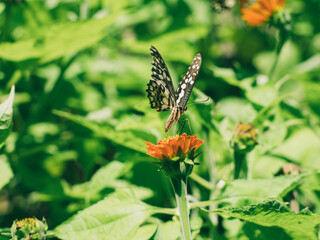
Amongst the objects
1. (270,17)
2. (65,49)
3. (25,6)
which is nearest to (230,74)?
(270,17)

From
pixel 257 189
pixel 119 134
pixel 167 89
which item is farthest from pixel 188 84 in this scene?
pixel 257 189

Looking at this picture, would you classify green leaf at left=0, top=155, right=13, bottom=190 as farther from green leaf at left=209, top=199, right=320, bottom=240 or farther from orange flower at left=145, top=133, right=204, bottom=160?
green leaf at left=209, top=199, right=320, bottom=240

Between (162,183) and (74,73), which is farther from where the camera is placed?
(74,73)

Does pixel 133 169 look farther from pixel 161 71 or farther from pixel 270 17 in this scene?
pixel 270 17

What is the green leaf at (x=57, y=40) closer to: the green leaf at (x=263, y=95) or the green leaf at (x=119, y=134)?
the green leaf at (x=119, y=134)

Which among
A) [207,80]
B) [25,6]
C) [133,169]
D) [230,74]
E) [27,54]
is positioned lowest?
[133,169]

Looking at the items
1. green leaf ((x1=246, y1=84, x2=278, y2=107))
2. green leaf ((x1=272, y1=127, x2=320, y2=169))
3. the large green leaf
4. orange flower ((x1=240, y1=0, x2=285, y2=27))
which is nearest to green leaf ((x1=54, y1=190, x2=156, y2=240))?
the large green leaf

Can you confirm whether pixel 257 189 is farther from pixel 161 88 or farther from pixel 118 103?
pixel 118 103
